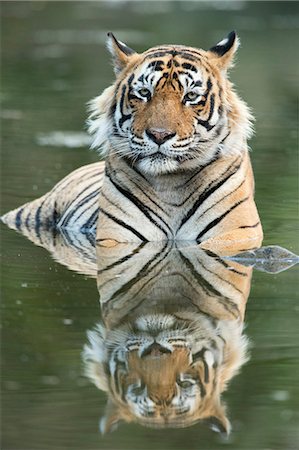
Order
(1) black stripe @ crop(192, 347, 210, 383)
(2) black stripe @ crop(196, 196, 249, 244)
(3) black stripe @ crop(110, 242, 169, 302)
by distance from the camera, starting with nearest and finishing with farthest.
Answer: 1. (1) black stripe @ crop(192, 347, 210, 383)
2. (3) black stripe @ crop(110, 242, 169, 302)
3. (2) black stripe @ crop(196, 196, 249, 244)

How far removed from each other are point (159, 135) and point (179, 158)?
10.7 inches

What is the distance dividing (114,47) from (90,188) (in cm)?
146

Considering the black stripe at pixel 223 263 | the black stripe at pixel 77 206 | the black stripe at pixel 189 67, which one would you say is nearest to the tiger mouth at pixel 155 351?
the black stripe at pixel 223 263

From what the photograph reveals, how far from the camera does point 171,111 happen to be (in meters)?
7.94

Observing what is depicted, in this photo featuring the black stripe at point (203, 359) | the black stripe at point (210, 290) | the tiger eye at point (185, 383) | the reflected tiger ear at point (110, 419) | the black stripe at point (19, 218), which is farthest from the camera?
the black stripe at point (19, 218)

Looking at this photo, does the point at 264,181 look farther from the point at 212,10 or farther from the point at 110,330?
the point at 212,10

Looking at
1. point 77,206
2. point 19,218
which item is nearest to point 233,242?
point 77,206

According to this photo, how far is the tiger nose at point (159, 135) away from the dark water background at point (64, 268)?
917 mm

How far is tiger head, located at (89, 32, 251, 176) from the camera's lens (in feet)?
26.0

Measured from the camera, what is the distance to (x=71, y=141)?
13.7 meters

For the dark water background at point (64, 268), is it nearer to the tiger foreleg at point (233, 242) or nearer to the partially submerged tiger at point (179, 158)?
the tiger foreleg at point (233, 242)

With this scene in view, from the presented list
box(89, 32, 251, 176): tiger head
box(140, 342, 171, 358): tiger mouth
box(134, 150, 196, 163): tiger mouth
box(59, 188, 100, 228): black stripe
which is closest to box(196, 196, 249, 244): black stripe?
box(89, 32, 251, 176): tiger head

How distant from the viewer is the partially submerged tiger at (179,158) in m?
8.09

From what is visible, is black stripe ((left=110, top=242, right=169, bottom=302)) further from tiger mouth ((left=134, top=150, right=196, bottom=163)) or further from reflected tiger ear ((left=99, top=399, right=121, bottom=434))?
reflected tiger ear ((left=99, top=399, right=121, bottom=434))
